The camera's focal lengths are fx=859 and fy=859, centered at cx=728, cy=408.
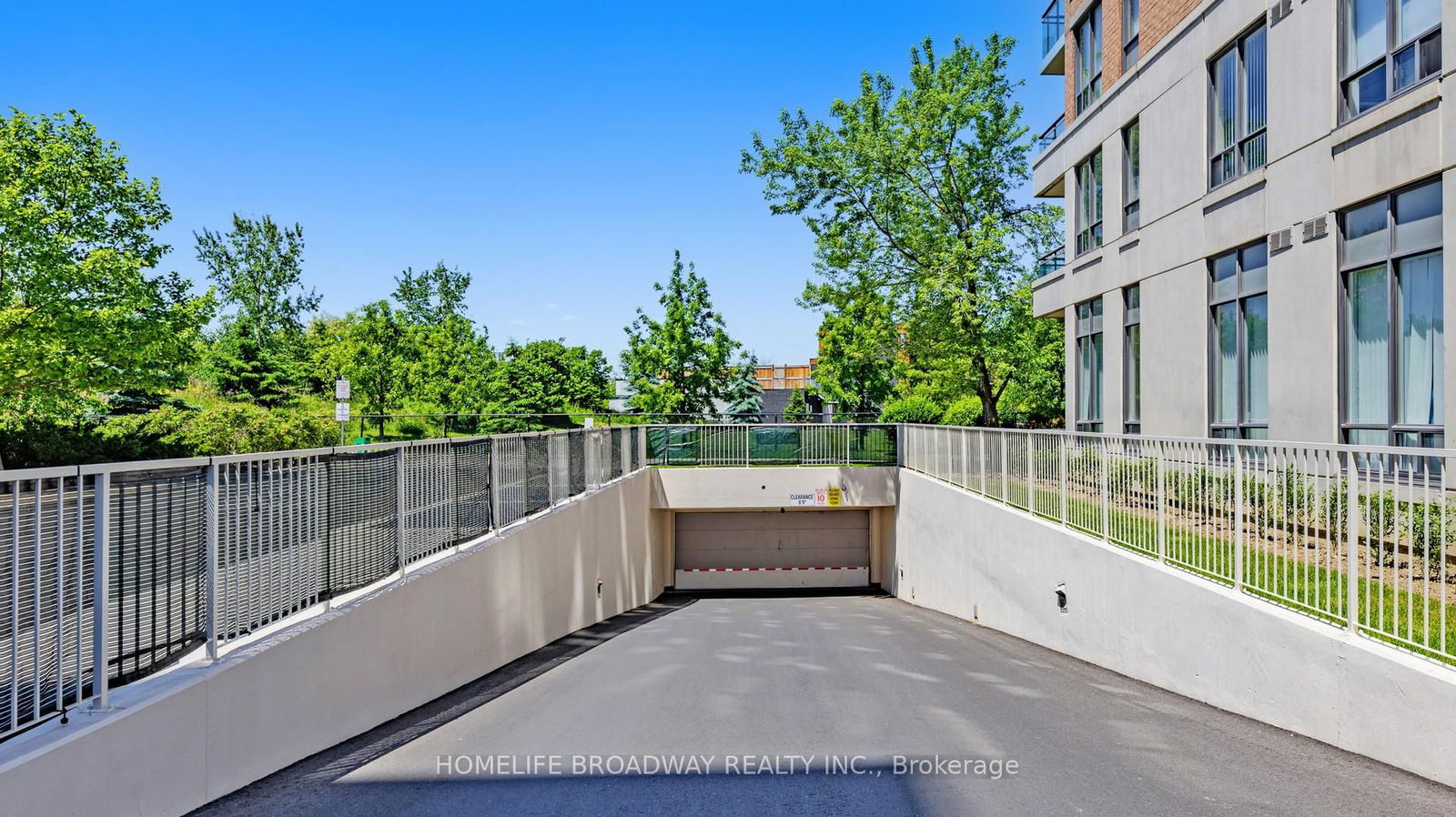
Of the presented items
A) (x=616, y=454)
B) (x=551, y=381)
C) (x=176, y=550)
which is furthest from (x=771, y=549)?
(x=551, y=381)

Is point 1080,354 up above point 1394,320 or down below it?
above

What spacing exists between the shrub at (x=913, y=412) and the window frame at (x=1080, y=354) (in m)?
13.5

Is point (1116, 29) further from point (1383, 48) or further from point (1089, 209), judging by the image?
point (1383, 48)

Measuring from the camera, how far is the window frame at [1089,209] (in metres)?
19.8

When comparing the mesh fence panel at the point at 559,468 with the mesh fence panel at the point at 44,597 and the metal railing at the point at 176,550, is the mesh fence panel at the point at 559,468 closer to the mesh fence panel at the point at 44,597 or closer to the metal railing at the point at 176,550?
→ the metal railing at the point at 176,550

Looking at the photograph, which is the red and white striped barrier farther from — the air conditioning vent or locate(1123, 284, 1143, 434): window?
the air conditioning vent

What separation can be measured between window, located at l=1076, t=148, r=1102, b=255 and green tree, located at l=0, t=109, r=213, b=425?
74.0 feet

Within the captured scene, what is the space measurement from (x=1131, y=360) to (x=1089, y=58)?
25.9ft

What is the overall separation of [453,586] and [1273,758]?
710 centimetres

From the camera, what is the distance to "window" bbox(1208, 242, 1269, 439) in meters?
13.1

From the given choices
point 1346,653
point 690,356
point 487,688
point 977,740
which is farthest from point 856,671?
point 690,356

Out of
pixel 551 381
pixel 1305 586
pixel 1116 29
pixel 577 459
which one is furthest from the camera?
pixel 551 381

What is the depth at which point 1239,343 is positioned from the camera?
13.7 m

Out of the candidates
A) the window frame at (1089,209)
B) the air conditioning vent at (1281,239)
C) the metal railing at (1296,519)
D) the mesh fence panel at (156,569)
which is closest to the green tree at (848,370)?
the window frame at (1089,209)
